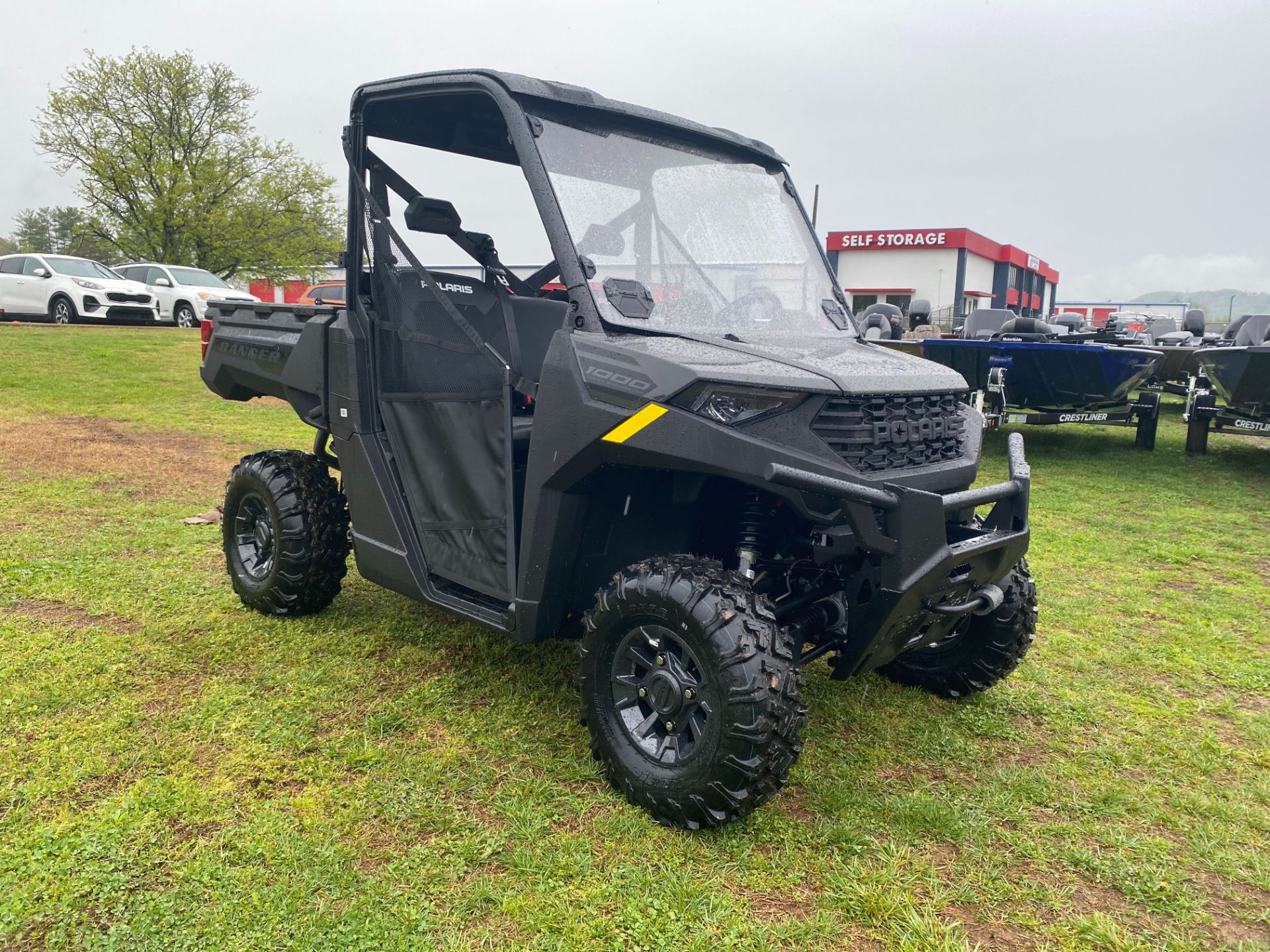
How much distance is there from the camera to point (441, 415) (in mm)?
3721

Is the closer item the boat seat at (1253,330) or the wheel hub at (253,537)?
the wheel hub at (253,537)

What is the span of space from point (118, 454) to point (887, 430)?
771 centimetres

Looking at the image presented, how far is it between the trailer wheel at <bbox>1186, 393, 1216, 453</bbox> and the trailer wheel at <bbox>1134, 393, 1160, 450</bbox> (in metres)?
0.36

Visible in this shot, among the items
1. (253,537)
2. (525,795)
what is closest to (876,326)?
(525,795)

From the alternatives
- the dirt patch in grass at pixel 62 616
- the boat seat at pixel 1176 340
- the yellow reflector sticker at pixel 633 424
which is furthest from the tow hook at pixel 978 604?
the boat seat at pixel 1176 340

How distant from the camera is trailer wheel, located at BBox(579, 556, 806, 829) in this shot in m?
2.67

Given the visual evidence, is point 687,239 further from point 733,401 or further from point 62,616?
point 62,616

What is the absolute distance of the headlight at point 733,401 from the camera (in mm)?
2688

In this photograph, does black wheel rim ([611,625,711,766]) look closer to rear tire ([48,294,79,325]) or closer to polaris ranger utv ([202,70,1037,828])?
polaris ranger utv ([202,70,1037,828])

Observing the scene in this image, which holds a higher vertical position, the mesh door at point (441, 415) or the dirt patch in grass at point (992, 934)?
the mesh door at point (441, 415)

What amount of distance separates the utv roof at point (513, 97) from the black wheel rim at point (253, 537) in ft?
6.05

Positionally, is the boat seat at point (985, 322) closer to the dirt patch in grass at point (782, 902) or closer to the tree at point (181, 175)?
the dirt patch in grass at point (782, 902)

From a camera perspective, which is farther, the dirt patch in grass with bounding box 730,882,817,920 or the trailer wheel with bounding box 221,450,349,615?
the trailer wheel with bounding box 221,450,349,615

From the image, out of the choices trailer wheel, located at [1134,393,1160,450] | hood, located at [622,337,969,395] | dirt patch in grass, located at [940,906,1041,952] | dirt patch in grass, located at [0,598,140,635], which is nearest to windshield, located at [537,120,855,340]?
hood, located at [622,337,969,395]
